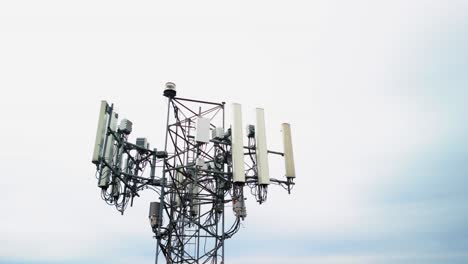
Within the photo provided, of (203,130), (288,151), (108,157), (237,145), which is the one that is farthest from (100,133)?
(288,151)

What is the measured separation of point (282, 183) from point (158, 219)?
7598mm

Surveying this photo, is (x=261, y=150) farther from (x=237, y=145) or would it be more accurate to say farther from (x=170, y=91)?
(x=170, y=91)

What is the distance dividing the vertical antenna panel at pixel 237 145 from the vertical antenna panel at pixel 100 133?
697 cm

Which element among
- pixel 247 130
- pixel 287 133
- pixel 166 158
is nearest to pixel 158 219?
pixel 166 158

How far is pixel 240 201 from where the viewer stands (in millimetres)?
21375

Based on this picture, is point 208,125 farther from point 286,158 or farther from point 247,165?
point 286,158

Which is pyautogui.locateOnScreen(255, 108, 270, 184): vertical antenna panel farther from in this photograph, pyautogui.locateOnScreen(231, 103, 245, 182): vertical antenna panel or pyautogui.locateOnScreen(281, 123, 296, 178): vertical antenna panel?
pyautogui.locateOnScreen(281, 123, 296, 178): vertical antenna panel

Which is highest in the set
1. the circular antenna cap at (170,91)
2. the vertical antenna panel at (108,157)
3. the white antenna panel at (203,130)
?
the circular antenna cap at (170,91)

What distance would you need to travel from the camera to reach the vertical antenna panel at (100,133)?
18.3m

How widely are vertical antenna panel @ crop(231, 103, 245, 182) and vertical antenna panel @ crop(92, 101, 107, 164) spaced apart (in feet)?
22.9

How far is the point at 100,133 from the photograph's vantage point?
19.0m

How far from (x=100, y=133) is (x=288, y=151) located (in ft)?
36.6

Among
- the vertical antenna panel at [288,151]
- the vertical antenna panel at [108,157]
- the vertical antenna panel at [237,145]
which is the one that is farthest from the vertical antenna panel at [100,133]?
the vertical antenna panel at [288,151]

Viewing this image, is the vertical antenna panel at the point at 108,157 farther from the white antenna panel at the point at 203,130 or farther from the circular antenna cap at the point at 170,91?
the white antenna panel at the point at 203,130
